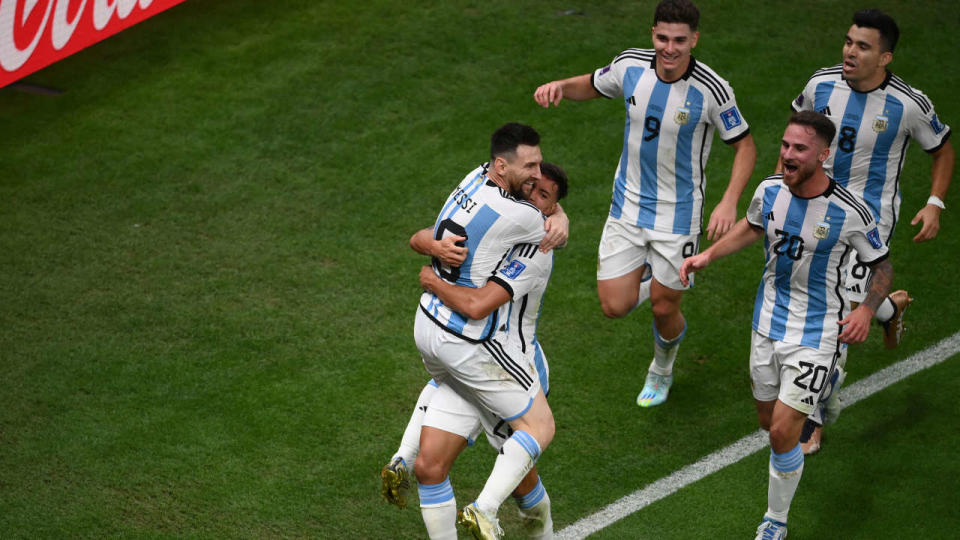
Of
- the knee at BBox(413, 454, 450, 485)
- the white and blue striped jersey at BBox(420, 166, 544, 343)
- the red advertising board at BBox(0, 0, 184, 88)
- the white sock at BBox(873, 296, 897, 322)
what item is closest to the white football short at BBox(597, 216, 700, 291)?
the white sock at BBox(873, 296, 897, 322)

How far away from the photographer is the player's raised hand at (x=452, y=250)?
4.45 meters

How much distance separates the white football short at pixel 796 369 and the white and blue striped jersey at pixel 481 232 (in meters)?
1.33

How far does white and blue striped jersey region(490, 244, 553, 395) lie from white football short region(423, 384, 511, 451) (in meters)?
0.28

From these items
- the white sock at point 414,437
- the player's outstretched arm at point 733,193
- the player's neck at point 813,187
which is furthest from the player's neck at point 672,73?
the white sock at point 414,437

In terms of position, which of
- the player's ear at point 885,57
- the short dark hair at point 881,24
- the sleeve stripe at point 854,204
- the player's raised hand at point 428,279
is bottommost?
the sleeve stripe at point 854,204

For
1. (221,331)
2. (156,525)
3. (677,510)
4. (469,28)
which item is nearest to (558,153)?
(469,28)

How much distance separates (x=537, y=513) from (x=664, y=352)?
166 centimetres

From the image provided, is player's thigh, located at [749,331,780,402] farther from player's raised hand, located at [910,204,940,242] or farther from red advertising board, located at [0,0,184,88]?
red advertising board, located at [0,0,184,88]

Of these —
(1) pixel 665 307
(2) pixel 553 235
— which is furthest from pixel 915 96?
(2) pixel 553 235

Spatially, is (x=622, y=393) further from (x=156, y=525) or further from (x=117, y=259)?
(x=117, y=259)

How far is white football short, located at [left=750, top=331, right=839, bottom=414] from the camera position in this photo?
4910 millimetres

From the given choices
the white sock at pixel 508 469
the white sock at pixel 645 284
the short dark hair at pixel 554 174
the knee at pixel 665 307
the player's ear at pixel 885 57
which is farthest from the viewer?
the white sock at pixel 645 284

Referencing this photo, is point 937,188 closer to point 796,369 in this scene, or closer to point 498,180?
point 796,369

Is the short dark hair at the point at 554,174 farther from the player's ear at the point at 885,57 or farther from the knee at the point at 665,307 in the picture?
the player's ear at the point at 885,57
